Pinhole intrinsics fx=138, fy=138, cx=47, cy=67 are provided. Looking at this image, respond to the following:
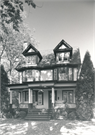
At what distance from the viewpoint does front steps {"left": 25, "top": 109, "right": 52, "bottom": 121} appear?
1364 cm

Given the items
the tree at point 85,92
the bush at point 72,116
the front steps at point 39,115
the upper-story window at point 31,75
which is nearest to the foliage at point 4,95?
the upper-story window at point 31,75

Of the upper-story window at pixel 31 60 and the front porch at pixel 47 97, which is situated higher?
the upper-story window at pixel 31 60

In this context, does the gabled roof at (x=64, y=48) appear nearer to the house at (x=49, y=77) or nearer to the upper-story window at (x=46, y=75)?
the house at (x=49, y=77)

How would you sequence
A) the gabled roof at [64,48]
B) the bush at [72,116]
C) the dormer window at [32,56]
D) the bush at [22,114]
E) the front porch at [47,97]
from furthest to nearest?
the dormer window at [32,56] < the gabled roof at [64,48] < the front porch at [47,97] < the bush at [22,114] < the bush at [72,116]

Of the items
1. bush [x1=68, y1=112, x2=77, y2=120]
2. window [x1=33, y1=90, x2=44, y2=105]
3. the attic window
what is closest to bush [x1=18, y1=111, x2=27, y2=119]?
window [x1=33, y1=90, x2=44, y2=105]

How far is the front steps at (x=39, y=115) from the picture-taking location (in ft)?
44.8

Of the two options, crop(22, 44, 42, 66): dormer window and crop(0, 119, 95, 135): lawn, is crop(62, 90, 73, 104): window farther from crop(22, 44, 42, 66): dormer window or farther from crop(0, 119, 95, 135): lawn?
crop(0, 119, 95, 135): lawn

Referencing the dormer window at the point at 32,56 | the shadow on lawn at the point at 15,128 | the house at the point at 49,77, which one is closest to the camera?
the shadow on lawn at the point at 15,128

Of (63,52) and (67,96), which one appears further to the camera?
(63,52)

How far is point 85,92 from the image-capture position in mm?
14227

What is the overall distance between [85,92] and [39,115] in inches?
209

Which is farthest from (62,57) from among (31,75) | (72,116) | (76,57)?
(72,116)

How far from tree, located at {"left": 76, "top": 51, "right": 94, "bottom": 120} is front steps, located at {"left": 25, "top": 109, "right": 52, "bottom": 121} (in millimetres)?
3126

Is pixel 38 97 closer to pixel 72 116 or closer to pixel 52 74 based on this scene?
pixel 52 74
